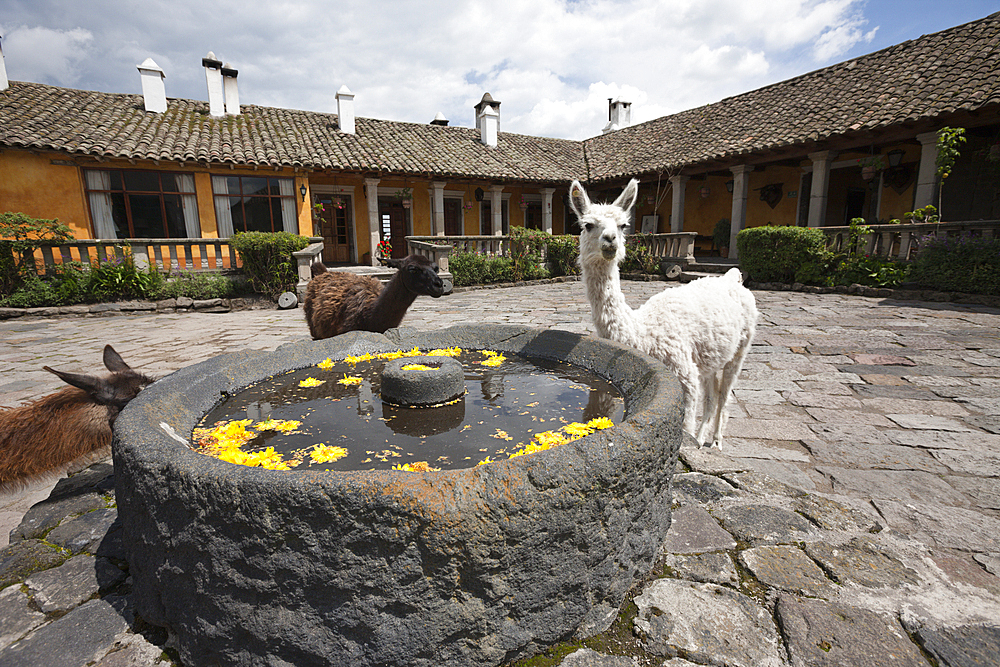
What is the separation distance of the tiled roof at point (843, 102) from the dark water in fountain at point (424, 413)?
1229 cm

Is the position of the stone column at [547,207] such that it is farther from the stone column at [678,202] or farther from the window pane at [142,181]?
the window pane at [142,181]

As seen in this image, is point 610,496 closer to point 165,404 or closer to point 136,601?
point 136,601

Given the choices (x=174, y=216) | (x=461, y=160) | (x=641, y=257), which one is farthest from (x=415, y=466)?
(x=461, y=160)

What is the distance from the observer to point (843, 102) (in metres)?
12.5

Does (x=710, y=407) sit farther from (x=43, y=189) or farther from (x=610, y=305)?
(x=43, y=189)

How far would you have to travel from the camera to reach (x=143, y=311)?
32.7ft

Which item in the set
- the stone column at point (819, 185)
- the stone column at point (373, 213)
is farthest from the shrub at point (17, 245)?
the stone column at point (819, 185)

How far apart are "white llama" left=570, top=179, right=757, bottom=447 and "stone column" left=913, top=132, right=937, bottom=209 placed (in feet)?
35.9

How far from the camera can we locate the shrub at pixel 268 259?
10.6 meters

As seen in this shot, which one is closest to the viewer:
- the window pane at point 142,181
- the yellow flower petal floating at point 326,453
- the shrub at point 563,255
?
the yellow flower petal floating at point 326,453

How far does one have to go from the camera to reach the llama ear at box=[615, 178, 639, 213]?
3.14m

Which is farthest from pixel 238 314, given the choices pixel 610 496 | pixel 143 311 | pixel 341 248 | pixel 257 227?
pixel 610 496

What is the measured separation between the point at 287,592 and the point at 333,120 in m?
18.9

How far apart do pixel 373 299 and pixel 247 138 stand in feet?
41.6
